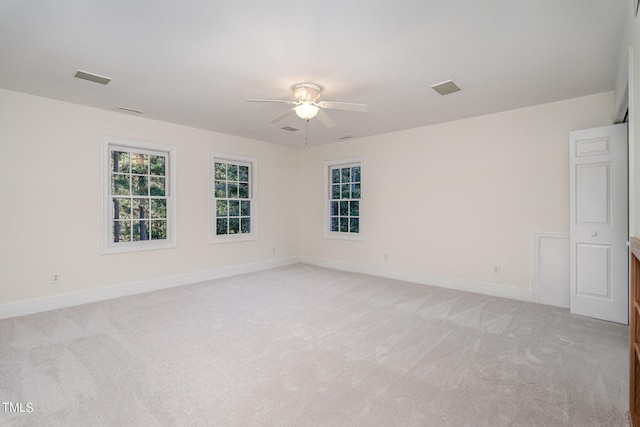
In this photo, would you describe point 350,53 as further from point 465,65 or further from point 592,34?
point 592,34

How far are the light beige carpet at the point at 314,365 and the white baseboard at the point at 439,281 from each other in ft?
1.23

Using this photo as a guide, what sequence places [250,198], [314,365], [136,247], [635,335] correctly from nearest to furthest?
[635,335] → [314,365] → [136,247] → [250,198]

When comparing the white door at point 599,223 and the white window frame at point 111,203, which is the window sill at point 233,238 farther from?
the white door at point 599,223

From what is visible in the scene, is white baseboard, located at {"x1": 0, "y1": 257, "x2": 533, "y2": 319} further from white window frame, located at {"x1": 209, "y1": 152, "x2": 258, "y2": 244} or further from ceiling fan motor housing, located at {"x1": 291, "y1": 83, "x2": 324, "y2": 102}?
ceiling fan motor housing, located at {"x1": 291, "y1": 83, "x2": 324, "y2": 102}

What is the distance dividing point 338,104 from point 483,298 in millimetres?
3302

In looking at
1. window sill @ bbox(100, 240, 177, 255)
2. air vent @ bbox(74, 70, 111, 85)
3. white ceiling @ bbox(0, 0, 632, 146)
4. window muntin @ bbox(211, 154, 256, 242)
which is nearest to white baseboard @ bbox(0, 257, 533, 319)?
window sill @ bbox(100, 240, 177, 255)

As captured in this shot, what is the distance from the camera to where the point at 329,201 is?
21.5 ft

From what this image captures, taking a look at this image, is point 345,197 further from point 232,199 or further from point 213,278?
point 213,278

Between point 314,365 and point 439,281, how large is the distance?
10.5ft

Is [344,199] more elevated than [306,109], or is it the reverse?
[306,109]

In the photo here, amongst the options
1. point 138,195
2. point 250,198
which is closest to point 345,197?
point 250,198

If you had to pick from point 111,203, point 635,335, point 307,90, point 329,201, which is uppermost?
point 307,90

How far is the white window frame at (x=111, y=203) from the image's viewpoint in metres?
4.28

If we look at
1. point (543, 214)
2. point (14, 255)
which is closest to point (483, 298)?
point (543, 214)
